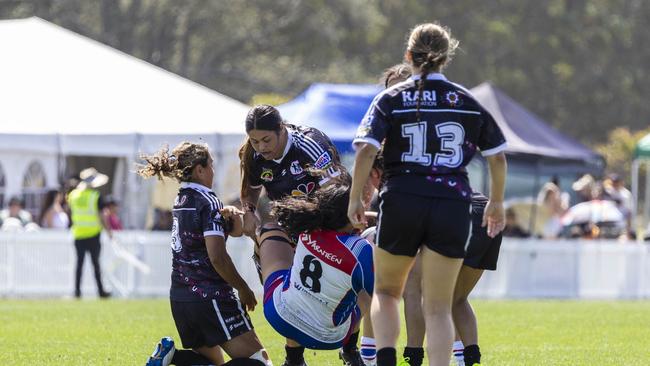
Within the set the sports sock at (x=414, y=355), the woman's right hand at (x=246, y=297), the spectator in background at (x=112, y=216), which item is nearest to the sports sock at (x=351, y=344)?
the sports sock at (x=414, y=355)

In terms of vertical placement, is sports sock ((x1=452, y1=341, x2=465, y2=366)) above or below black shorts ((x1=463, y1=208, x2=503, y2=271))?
below

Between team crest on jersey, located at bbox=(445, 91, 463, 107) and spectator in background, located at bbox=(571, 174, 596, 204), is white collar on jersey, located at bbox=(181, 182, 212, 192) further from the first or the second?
spectator in background, located at bbox=(571, 174, 596, 204)

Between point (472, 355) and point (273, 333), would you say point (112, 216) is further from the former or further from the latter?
point (472, 355)

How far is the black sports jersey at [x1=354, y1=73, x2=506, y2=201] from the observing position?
6.59m

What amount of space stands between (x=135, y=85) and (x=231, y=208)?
14.3 meters

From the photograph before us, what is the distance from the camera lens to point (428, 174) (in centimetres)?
660

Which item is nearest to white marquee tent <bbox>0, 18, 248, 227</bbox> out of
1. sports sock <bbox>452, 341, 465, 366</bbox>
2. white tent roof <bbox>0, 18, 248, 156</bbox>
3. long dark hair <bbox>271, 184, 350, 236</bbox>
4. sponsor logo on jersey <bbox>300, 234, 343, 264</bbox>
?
white tent roof <bbox>0, 18, 248, 156</bbox>

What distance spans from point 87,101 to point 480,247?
13933 mm

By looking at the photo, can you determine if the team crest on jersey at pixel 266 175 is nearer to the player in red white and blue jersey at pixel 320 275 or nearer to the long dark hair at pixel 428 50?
the player in red white and blue jersey at pixel 320 275

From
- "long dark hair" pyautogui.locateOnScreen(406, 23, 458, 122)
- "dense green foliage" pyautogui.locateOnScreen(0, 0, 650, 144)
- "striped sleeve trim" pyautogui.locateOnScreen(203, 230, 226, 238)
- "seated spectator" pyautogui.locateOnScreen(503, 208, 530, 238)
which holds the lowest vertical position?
"seated spectator" pyautogui.locateOnScreen(503, 208, 530, 238)

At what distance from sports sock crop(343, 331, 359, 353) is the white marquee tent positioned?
1186cm

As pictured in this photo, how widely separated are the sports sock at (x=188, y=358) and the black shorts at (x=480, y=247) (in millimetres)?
1704

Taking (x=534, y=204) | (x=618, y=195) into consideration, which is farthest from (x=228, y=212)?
(x=618, y=195)

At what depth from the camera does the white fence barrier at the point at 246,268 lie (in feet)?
60.1
